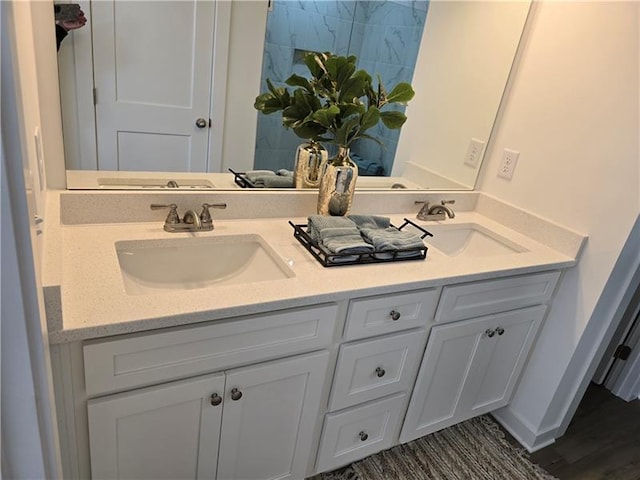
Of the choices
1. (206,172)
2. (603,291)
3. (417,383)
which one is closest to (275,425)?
(417,383)

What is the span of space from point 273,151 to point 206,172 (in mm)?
260

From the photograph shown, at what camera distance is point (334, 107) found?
4.60 ft

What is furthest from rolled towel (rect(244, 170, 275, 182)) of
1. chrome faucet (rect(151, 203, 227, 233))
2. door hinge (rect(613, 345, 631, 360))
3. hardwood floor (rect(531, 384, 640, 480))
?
door hinge (rect(613, 345, 631, 360))

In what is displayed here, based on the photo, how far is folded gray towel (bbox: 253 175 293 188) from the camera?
1586 mm

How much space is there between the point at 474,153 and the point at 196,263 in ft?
4.50

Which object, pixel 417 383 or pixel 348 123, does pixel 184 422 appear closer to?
pixel 417 383

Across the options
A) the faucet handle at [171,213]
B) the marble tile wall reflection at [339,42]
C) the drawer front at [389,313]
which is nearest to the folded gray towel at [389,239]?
the drawer front at [389,313]

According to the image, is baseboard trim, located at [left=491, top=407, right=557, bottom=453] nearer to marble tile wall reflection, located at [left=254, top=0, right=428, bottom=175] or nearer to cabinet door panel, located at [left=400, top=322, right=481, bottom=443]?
cabinet door panel, located at [left=400, top=322, right=481, bottom=443]

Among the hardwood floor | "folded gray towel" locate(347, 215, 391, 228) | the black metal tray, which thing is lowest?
the hardwood floor

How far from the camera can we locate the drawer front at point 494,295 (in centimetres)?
146

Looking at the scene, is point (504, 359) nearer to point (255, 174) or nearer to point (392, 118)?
point (392, 118)

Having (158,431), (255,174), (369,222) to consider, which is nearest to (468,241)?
(369,222)

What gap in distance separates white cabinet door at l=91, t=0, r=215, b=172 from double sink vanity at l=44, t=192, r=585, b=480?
0.16 metres

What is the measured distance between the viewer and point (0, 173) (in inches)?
19.6
